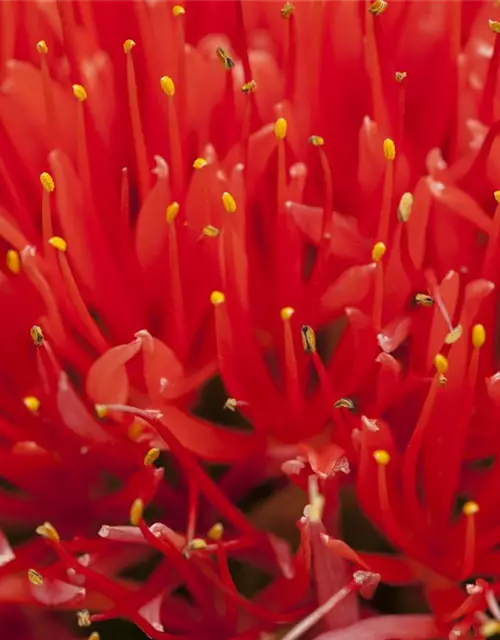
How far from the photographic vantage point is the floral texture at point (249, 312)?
53 cm

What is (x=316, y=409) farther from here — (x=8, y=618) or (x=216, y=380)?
(x=8, y=618)

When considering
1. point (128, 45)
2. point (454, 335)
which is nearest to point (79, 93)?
point (128, 45)

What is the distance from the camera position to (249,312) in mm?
562

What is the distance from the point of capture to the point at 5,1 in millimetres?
618

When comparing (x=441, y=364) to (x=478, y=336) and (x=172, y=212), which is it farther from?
(x=172, y=212)

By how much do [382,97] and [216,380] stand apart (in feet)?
0.67

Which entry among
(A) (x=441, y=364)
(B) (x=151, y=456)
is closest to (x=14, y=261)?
(B) (x=151, y=456)

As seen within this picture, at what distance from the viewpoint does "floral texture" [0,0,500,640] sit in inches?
21.0

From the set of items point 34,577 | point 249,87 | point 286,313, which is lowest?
point 34,577

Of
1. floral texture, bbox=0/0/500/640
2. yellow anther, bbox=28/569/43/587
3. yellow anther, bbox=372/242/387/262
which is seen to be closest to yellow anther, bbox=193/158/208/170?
floral texture, bbox=0/0/500/640

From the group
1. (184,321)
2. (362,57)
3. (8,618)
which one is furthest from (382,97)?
(8,618)

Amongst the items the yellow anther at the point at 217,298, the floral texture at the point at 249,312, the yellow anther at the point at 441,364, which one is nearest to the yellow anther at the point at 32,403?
the floral texture at the point at 249,312

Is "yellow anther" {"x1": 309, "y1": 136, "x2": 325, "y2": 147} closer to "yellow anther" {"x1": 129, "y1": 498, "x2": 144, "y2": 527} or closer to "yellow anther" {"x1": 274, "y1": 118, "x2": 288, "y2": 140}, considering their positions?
"yellow anther" {"x1": 274, "y1": 118, "x2": 288, "y2": 140}

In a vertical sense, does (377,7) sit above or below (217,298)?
above
